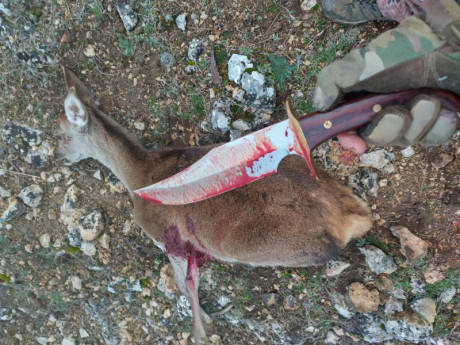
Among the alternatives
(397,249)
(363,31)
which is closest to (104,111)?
(363,31)

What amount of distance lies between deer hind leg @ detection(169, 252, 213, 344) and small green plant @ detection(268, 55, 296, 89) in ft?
6.98

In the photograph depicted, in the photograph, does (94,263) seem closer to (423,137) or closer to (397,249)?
(397,249)

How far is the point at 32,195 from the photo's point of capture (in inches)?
207

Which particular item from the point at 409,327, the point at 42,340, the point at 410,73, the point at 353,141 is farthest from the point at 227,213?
the point at 42,340

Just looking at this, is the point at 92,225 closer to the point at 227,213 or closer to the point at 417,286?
the point at 227,213

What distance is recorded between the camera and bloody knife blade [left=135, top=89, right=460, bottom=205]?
2.54 m

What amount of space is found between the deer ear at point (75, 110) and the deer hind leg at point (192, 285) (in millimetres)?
1837

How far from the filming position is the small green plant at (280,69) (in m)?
4.21

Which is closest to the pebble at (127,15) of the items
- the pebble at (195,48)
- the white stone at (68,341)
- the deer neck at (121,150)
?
the pebble at (195,48)

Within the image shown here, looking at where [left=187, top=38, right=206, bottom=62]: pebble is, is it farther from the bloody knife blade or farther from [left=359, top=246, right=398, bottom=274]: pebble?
[left=359, top=246, right=398, bottom=274]: pebble

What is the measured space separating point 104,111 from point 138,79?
2.05 feet

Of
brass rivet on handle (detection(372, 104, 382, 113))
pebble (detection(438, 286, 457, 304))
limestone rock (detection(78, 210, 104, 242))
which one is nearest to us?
brass rivet on handle (detection(372, 104, 382, 113))

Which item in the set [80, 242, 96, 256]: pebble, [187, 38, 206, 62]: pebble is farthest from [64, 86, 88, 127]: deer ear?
[80, 242, 96, 256]: pebble

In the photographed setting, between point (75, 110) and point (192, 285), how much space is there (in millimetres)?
2372
